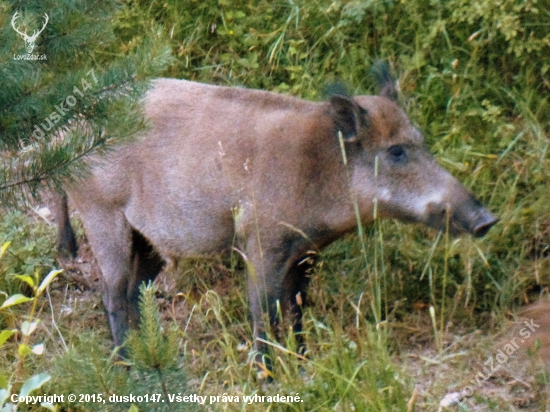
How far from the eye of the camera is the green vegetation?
464 centimetres

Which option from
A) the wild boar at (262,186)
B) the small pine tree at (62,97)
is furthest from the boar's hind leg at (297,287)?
the small pine tree at (62,97)

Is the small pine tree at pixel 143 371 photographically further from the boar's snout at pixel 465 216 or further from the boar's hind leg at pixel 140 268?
the boar's hind leg at pixel 140 268

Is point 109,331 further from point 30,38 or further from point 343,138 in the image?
point 30,38

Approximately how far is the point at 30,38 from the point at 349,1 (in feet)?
13.4

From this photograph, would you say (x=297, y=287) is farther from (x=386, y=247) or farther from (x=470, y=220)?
(x=470, y=220)

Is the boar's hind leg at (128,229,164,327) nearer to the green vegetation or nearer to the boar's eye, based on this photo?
the green vegetation

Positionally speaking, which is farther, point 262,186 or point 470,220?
point 262,186

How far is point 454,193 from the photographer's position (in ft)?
17.7

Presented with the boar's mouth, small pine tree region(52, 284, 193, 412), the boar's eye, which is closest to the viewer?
small pine tree region(52, 284, 193, 412)

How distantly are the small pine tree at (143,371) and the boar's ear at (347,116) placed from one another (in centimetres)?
269

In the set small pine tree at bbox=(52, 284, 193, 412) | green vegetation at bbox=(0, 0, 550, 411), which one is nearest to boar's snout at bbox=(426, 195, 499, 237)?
green vegetation at bbox=(0, 0, 550, 411)

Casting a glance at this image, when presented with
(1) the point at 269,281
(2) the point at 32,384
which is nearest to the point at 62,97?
(2) the point at 32,384

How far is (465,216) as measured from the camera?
17.4 feet

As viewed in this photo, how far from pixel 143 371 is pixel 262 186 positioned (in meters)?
2.58
